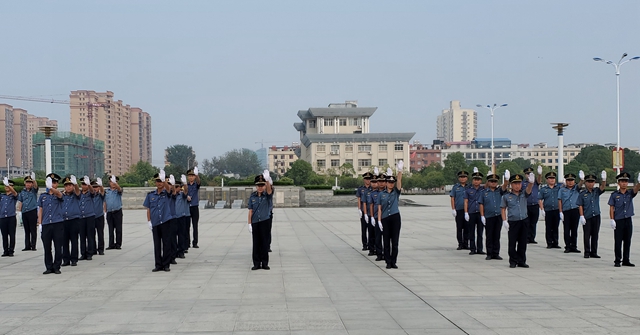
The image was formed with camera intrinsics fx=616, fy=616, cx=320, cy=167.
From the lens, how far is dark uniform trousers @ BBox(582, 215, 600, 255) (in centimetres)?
1227

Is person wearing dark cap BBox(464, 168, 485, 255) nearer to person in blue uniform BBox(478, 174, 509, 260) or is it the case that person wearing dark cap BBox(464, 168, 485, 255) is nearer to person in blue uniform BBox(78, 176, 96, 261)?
person in blue uniform BBox(478, 174, 509, 260)

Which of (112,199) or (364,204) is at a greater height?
(112,199)

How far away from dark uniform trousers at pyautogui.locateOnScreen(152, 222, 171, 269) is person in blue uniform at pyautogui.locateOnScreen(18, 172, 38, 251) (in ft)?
13.6

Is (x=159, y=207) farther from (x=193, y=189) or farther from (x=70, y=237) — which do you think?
(x=193, y=189)

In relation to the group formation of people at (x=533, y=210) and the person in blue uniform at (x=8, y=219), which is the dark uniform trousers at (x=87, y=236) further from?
the group formation of people at (x=533, y=210)

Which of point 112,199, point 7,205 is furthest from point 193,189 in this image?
point 7,205

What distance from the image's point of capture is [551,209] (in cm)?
1443

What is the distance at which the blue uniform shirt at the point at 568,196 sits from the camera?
13.3 meters

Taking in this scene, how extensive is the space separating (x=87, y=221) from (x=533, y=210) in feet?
33.4

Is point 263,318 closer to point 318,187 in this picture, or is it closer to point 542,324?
point 542,324

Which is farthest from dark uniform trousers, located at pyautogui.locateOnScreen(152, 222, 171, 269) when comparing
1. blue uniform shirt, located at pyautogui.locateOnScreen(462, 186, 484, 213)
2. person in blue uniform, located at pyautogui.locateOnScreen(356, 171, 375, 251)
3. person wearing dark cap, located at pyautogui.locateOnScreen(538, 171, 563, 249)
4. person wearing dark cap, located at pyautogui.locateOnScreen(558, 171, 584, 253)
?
person wearing dark cap, located at pyautogui.locateOnScreen(538, 171, 563, 249)

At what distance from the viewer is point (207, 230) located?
21.3 m

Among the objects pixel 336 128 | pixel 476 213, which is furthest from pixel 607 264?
pixel 336 128

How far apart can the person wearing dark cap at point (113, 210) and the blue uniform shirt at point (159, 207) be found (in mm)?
3788
